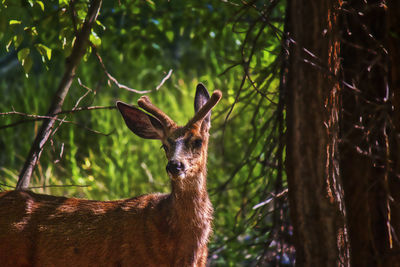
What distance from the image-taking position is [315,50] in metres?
2.87

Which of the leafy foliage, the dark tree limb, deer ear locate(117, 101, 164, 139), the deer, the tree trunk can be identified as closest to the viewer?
the tree trunk

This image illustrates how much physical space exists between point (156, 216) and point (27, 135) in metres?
4.60

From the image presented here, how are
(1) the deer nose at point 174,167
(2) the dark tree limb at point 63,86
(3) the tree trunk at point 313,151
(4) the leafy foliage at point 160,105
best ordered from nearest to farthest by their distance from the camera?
(3) the tree trunk at point 313,151 → (1) the deer nose at point 174,167 → (2) the dark tree limb at point 63,86 → (4) the leafy foliage at point 160,105

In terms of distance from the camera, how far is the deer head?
3.74 m

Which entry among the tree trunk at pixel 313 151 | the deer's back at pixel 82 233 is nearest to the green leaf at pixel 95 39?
the deer's back at pixel 82 233

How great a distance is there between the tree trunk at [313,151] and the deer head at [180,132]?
A: 0.96 metres

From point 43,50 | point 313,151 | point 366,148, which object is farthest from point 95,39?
point 366,148

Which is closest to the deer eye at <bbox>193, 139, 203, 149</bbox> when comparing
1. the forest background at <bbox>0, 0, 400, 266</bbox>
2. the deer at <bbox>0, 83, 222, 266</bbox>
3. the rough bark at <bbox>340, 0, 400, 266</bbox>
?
the deer at <bbox>0, 83, 222, 266</bbox>

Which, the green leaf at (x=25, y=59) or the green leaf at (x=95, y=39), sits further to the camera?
the green leaf at (x=95, y=39)

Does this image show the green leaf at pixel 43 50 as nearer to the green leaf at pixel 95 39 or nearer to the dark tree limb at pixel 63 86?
the dark tree limb at pixel 63 86

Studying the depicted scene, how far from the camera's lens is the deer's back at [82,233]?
3.69 m

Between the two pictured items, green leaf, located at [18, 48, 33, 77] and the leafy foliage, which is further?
the leafy foliage

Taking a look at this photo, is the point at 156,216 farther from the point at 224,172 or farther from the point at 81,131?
the point at 81,131

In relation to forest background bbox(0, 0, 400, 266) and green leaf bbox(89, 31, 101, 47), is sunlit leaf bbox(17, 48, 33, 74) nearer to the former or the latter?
forest background bbox(0, 0, 400, 266)
